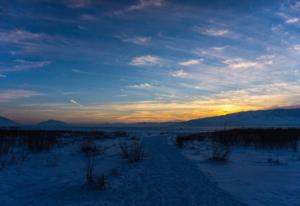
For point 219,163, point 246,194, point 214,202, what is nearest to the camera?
point 214,202

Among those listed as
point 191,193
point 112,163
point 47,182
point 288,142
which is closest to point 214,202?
point 191,193

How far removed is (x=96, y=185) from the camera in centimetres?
737

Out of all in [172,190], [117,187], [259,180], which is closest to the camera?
[172,190]

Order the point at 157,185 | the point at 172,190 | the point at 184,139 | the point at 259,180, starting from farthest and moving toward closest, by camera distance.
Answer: the point at 184,139 < the point at 259,180 < the point at 157,185 < the point at 172,190

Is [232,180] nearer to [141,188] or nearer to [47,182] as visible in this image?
[141,188]

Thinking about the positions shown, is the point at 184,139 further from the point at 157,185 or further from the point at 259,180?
the point at 157,185

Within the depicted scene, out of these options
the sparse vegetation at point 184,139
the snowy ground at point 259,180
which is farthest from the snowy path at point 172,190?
the sparse vegetation at point 184,139

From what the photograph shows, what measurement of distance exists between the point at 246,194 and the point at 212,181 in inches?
61.5

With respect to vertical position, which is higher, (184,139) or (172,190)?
(184,139)

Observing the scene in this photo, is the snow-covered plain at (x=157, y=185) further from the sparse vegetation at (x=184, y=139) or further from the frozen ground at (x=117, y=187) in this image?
the sparse vegetation at (x=184, y=139)

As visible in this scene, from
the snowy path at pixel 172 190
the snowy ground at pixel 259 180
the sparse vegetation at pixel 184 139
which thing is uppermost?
the sparse vegetation at pixel 184 139

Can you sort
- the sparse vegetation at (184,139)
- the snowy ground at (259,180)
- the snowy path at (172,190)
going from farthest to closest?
the sparse vegetation at (184,139) → the snowy ground at (259,180) → the snowy path at (172,190)

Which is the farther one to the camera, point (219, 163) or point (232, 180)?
point (219, 163)

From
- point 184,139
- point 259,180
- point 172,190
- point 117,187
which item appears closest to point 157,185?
point 172,190
